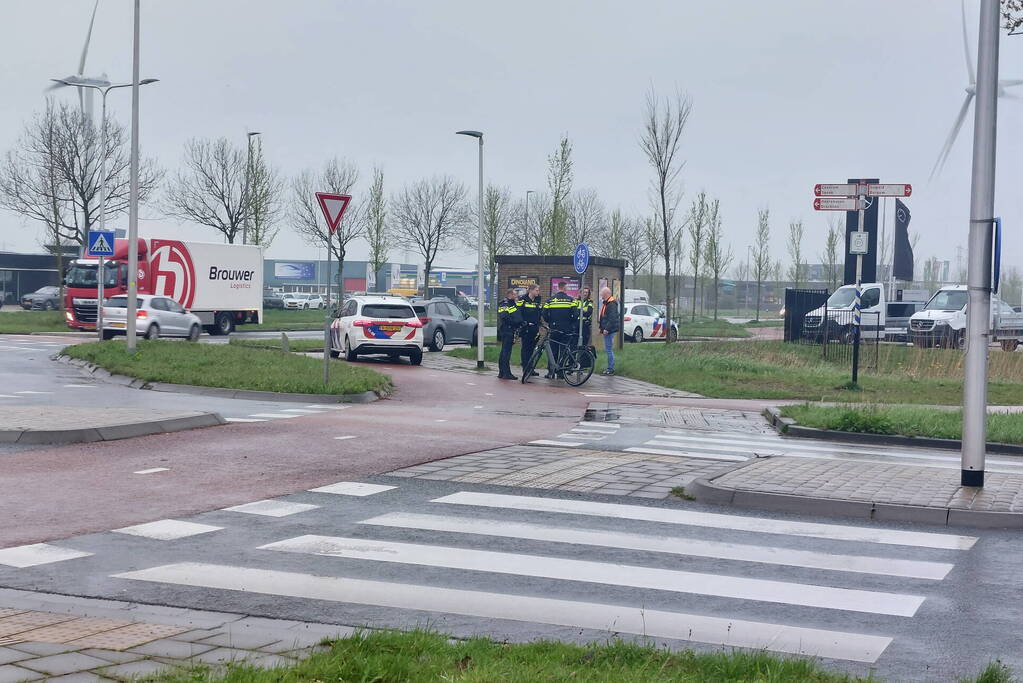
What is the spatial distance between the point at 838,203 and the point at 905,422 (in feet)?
14.2

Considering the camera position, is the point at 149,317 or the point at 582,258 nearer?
the point at 582,258

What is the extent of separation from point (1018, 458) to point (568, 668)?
35.4 ft

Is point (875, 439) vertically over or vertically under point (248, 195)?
under

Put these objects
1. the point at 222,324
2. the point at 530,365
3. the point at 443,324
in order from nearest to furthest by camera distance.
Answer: the point at 530,365 → the point at 443,324 → the point at 222,324

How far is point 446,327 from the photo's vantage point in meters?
33.4

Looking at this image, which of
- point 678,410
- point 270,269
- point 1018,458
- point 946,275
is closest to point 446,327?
point 678,410

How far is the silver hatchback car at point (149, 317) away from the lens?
32.8 meters

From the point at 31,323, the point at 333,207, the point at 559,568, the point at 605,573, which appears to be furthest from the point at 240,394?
the point at 31,323

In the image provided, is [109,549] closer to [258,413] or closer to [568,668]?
[568,668]

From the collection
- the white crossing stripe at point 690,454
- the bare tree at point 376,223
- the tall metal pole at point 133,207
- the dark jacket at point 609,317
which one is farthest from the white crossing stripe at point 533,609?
the bare tree at point 376,223

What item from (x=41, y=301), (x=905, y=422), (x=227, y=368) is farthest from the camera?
(x=41, y=301)

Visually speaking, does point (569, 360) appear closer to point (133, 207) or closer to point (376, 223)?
point (133, 207)

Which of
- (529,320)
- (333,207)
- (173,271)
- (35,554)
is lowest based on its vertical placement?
(35,554)

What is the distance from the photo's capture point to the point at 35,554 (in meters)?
6.79
